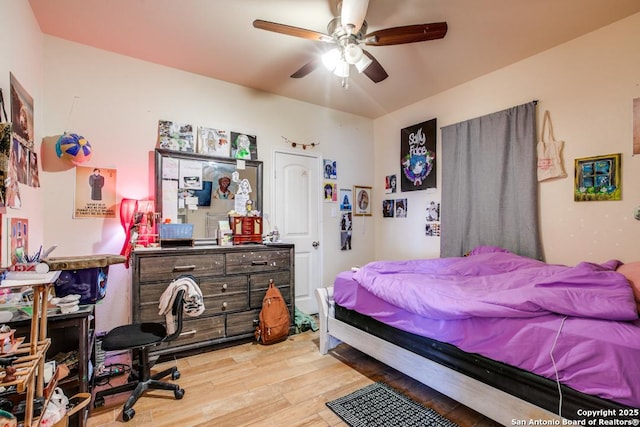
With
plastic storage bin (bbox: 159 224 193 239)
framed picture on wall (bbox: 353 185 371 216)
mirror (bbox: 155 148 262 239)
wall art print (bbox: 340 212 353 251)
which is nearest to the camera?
plastic storage bin (bbox: 159 224 193 239)

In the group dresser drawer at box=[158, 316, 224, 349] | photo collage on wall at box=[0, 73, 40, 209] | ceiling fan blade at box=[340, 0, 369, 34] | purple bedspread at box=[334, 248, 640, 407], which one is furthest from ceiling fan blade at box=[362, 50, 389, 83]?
dresser drawer at box=[158, 316, 224, 349]

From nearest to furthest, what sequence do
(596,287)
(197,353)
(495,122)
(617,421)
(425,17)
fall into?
1. (617,421)
2. (596,287)
3. (425,17)
4. (197,353)
5. (495,122)

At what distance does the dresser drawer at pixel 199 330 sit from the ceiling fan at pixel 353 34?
7.92ft

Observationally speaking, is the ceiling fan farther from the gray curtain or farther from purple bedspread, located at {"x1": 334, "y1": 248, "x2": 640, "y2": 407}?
purple bedspread, located at {"x1": 334, "y1": 248, "x2": 640, "y2": 407}

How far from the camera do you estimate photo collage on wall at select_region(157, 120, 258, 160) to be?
306cm

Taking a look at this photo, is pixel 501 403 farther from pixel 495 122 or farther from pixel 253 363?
pixel 495 122

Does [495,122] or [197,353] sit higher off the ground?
[495,122]

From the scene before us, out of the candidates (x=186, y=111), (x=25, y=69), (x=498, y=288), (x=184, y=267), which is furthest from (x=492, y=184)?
(x=25, y=69)

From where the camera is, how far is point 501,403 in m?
1.51

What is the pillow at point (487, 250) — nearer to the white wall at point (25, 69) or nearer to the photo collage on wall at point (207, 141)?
the photo collage on wall at point (207, 141)

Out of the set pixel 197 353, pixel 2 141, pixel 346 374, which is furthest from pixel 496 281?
pixel 2 141

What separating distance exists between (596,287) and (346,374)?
170 centimetres

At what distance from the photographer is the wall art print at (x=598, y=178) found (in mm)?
2424

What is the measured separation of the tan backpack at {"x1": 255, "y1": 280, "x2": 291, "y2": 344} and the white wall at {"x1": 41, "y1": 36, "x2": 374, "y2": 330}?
1101 mm
